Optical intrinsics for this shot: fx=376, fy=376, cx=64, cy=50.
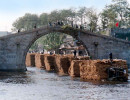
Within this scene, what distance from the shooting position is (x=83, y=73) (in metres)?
56.9

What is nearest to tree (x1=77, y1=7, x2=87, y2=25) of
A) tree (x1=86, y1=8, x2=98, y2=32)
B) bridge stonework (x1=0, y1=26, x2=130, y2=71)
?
tree (x1=86, y1=8, x2=98, y2=32)

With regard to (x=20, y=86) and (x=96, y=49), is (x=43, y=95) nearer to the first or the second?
(x=20, y=86)

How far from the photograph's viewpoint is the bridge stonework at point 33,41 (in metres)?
78.4

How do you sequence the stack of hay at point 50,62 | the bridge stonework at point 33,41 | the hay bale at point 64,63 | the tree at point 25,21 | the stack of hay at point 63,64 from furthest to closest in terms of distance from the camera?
the tree at point 25,21, the stack of hay at point 50,62, the bridge stonework at point 33,41, the stack of hay at point 63,64, the hay bale at point 64,63

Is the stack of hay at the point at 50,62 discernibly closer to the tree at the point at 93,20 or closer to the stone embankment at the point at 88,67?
the stone embankment at the point at 88,67

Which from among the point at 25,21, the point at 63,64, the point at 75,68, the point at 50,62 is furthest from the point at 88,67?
the point at 25,21

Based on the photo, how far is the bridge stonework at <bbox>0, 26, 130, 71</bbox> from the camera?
7844 centimetres

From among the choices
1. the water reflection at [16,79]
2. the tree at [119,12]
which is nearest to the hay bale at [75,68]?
the water reflection at [16,79]

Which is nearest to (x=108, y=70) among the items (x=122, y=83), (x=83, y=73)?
(x=122, y=83)

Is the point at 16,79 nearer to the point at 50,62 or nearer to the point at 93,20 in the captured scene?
the point at 50,62

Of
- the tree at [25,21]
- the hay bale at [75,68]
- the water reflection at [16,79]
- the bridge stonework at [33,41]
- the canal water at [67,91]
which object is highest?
the tree at [25,21]

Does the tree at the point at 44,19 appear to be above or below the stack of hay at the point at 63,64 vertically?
above

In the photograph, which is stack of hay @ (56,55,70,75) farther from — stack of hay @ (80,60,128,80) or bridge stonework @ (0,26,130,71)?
stack of hay @ (80,60,128,80)

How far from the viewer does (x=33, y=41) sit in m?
82.1
